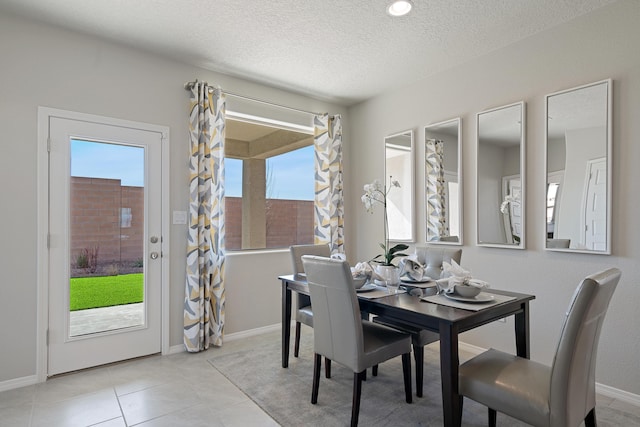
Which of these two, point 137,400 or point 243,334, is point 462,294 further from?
point 243,334

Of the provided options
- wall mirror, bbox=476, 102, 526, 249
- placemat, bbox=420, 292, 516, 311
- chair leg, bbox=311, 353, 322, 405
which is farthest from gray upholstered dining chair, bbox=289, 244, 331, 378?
wall mirror, bbox=476, 102, 526, 249

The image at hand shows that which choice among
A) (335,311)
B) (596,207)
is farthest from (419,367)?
(596,207)

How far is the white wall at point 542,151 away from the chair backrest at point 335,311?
5.83ft

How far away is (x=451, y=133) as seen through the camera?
137 inches

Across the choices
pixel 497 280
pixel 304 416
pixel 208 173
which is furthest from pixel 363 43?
pixel 304 416

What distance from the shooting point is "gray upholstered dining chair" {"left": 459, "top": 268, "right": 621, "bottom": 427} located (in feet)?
4.63

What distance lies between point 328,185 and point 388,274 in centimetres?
209

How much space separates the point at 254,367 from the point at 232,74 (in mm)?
2870

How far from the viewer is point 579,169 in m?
2.61

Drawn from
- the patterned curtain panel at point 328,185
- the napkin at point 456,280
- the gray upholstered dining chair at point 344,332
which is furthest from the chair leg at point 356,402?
the patterned curtain panel at point 328,185

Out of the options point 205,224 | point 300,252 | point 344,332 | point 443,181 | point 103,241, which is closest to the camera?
point 344,332

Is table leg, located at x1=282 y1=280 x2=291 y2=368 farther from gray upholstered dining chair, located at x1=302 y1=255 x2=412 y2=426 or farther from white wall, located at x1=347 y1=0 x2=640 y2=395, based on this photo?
white wall, located at x1=347 y1=0 x2=640 y2=395

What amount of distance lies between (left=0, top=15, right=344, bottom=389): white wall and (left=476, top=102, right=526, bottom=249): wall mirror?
106 inches

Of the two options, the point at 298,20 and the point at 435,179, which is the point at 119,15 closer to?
the point at 298,20
